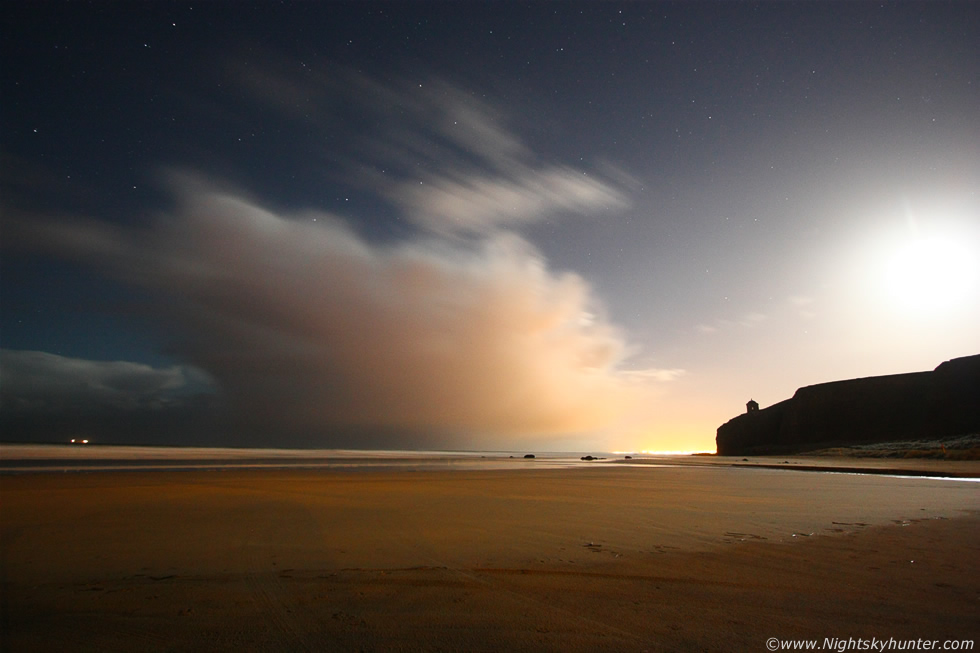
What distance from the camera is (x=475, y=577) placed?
5.36 m

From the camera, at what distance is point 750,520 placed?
937 centimetres

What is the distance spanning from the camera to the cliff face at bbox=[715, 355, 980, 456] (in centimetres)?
6712

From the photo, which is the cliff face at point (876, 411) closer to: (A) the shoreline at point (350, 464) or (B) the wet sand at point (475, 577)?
(A) the shoreline at point (350, 464)

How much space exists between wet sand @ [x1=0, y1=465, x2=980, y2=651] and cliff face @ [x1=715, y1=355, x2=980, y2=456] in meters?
75.2

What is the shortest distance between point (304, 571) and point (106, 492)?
1204cm

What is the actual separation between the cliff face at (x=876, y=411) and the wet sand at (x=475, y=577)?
75.2 m

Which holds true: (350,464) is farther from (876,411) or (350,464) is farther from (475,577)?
(876,411)

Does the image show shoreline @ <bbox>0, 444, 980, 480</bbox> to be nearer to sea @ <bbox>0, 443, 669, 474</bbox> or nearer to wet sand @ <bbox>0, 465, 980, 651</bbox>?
sea @ <bbox>0, 443, 669, 474</bbox>

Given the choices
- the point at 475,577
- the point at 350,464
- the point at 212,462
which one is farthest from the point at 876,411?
the point at 475,577

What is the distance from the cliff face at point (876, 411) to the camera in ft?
220

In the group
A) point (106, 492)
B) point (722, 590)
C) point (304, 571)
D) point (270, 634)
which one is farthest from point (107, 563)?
point (106, 492)

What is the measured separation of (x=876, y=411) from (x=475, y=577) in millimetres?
98695

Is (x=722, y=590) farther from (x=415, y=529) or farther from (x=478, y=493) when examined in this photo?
(x=478, y=493)

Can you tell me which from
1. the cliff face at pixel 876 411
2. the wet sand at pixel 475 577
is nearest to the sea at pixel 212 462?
the wet sand at pixel 475 577
